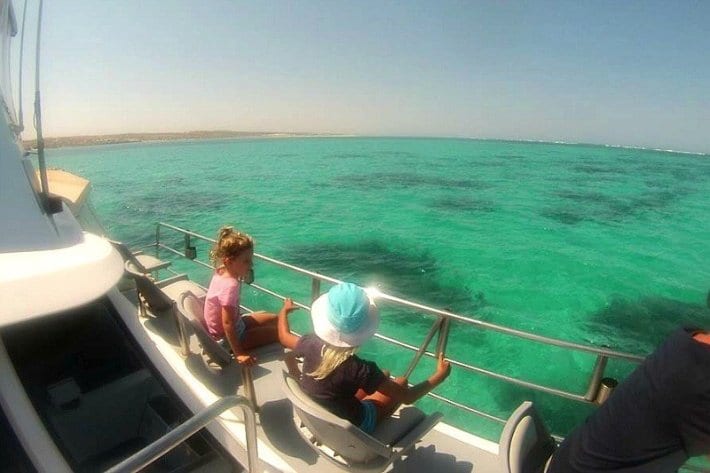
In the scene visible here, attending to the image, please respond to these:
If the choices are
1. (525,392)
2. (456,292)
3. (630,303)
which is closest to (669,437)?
(525,392)

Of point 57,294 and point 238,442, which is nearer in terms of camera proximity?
point 57,294

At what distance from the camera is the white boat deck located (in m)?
2.48

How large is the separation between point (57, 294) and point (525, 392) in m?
7.08

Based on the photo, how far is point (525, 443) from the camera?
1.86 m

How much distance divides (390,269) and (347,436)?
10680 mm

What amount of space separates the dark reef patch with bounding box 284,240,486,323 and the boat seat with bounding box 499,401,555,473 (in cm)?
708

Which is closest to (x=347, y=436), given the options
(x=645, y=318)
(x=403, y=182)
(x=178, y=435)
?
(x=178, y=435)

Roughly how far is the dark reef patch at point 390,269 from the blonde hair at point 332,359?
7.40 meters

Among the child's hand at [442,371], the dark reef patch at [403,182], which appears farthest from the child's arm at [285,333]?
the dark reef patch at [403,182]

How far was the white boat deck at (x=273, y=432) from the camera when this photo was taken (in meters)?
2.48

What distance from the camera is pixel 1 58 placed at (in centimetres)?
365

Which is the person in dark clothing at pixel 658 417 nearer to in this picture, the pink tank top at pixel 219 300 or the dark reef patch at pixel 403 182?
the pink tank top at pixel 219 300

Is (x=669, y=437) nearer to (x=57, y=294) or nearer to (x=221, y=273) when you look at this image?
(x=57, y=294)

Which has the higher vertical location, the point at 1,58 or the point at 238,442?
the point at 1,58
